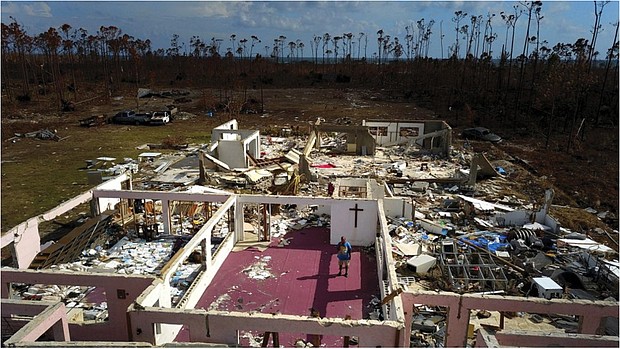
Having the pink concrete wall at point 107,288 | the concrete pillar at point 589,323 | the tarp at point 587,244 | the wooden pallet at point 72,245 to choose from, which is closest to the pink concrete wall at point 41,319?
the pink concrete wall at point 107,288

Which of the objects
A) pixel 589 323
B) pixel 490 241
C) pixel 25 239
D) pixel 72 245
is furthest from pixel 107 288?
pixel 490 241

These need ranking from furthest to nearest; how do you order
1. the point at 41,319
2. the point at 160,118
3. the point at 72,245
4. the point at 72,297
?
the point at 160,118 → the point at 72,245 → the point at 72,297 → the point at 41,319

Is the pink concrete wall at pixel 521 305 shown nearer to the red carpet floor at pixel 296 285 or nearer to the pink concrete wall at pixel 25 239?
the red carpet floor at pixel 296 285

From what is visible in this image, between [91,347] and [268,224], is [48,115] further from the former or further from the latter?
[91,347]

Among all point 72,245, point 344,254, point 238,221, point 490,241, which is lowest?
point 490,241

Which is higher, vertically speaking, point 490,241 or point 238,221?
point 238,221

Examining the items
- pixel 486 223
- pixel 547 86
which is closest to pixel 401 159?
pixel 486 223

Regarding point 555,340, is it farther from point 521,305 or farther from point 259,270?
point 259,270
